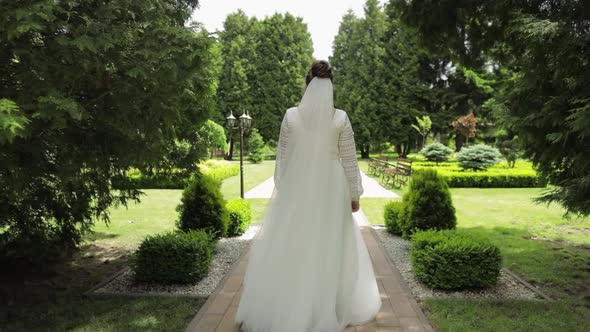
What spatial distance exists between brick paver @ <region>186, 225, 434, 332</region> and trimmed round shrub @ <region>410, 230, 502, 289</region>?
397 millimetres

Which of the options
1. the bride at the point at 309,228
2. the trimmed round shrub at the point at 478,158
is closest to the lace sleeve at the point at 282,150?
the bride at the point at 309,228

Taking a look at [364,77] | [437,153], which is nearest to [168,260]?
[437,153]

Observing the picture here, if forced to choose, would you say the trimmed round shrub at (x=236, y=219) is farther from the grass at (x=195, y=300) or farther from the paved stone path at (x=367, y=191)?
the paved stone path at (x=367, y=191)

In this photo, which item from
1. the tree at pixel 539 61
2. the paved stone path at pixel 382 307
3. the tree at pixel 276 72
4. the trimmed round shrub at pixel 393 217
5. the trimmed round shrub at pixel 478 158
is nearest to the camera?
the paved stone path at pixel 382 307

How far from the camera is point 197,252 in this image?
474 centimetres

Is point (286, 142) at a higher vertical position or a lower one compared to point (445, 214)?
higher

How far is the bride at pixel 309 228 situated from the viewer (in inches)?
127

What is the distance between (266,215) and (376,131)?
110 feet

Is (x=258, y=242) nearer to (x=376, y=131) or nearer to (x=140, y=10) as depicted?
(x=140, y=10)

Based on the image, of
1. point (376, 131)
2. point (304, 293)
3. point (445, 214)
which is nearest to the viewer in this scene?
point (304, 293)

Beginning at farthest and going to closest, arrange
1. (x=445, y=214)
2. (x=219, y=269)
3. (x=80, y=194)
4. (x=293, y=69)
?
1. (x=293, y=69)
2. (x=445, y=214)
3. (x=219, y=269)
4. (x=80, y=194)

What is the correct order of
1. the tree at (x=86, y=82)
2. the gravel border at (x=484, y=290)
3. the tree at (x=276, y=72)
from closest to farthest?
the tree at (x=86, y=82) < the gravel border at (x=484, y=290) < the tree at (x=276, y=72)

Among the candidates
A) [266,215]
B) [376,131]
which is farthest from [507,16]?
[376,131]

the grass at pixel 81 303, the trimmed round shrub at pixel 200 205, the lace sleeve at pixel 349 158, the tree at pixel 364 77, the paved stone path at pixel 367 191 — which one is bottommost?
the grass at pixel 81 303
